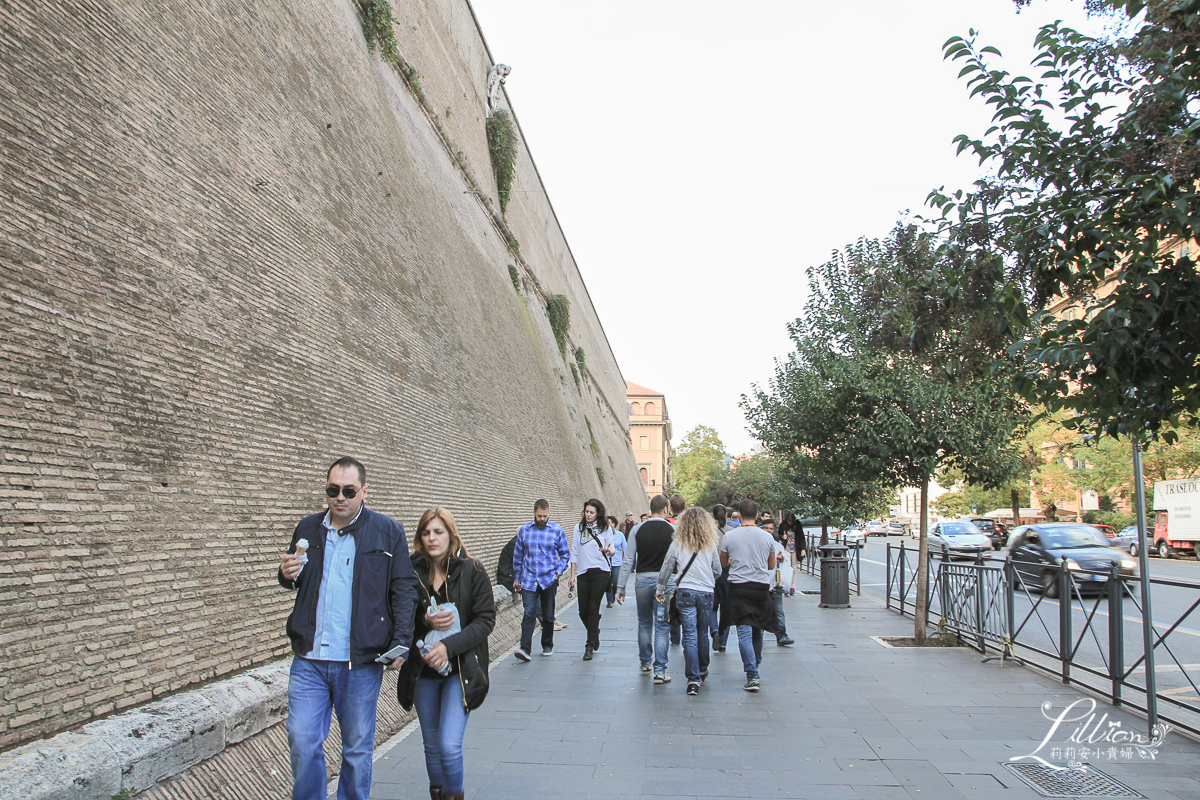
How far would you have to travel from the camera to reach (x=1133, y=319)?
13.6 ft

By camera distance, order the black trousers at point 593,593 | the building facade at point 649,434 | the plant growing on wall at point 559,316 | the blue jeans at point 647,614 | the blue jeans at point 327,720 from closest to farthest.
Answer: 1. the blue jeans at point 327,720
2. the blue jeans at point 647,614
3. the black trousers at point 593,593
4. the plant growing on wall at point 559,316
5. the building facade at point 649,434

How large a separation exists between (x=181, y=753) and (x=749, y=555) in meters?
4.98

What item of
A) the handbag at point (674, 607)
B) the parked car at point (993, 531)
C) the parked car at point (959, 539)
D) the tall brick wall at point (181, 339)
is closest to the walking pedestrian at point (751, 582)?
the handbag at point (674, 607)

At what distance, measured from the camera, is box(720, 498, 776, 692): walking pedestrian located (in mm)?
7211

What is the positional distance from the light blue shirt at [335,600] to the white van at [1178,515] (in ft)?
102

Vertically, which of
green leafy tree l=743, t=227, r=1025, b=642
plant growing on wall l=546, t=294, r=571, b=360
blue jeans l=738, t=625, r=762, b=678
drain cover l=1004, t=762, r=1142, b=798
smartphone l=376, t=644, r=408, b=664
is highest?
plant growing on wall l=546, t=294, r=571, b=360

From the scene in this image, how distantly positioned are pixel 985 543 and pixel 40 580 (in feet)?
94.0

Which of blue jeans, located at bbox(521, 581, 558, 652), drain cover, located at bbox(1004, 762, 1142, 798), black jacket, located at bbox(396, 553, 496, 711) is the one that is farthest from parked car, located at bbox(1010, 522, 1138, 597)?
black jacket, located at bbox(396, 553, 496, 711)

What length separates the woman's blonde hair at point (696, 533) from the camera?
7160mm

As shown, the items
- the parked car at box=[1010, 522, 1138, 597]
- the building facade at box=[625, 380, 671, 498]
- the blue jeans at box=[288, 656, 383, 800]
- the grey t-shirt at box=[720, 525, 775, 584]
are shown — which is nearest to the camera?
the blue jeans at box=[288, 656, 383, 800]

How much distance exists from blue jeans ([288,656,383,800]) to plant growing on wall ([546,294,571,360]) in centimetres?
2201

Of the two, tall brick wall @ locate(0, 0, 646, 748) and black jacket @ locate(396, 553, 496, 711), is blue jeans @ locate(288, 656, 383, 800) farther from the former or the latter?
tall brick wall @ locate(0, 0, 646, 748)

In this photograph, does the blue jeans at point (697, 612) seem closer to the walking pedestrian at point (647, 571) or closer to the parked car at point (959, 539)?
the walking pedestrian at point (647, 571)

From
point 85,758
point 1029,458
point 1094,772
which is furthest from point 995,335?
point 1029,458
